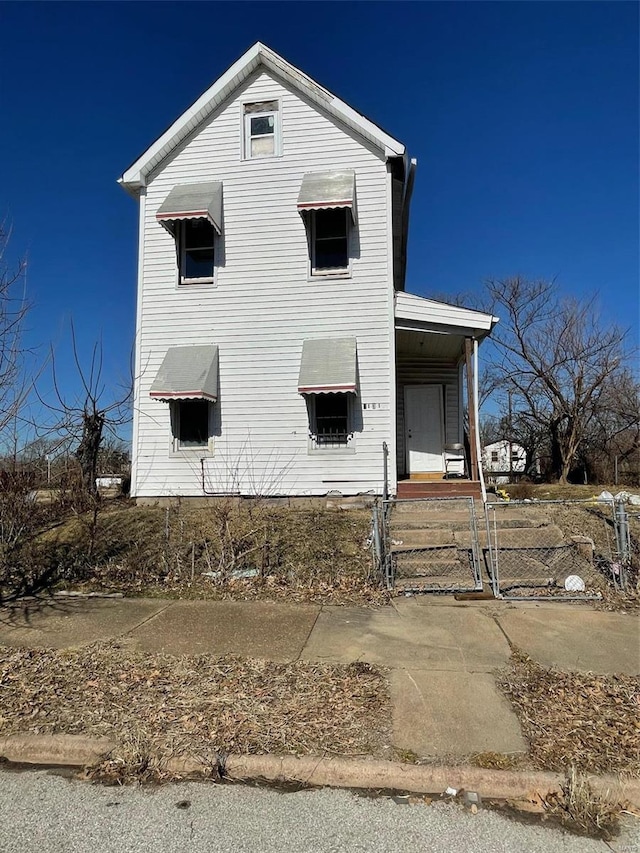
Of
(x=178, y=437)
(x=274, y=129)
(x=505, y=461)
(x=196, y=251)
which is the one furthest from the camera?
(x=505, y=461)

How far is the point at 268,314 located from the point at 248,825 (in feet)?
32.5

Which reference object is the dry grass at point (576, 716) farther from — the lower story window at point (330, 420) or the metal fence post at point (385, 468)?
the lower story window at point (330, 420)

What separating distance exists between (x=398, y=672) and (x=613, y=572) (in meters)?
3.94

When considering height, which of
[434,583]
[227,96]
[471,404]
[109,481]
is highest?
[227,96]

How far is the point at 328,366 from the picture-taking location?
10.8 m

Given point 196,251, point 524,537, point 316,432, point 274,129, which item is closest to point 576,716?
→ point 524,537

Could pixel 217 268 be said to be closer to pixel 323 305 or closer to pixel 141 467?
pixel 323 305

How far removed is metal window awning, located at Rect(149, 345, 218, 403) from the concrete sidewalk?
4907 mm

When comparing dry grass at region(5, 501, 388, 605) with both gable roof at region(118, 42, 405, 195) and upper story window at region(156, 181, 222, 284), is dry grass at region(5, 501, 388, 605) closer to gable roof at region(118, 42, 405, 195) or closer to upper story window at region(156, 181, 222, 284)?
upper story window at region(156, 181, 222, 284)

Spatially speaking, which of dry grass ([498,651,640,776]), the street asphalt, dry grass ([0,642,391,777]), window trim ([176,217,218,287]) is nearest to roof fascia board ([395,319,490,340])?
window trim ([176,217,218,287])

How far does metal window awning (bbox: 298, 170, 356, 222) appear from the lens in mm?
10789

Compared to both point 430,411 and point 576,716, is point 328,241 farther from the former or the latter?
point 576,716

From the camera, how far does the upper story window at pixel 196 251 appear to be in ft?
39.4

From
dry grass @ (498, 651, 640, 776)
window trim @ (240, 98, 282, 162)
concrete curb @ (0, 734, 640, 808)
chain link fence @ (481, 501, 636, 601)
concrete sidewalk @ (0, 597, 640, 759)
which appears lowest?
concrete curb @ (0, 734, 640, 808)
